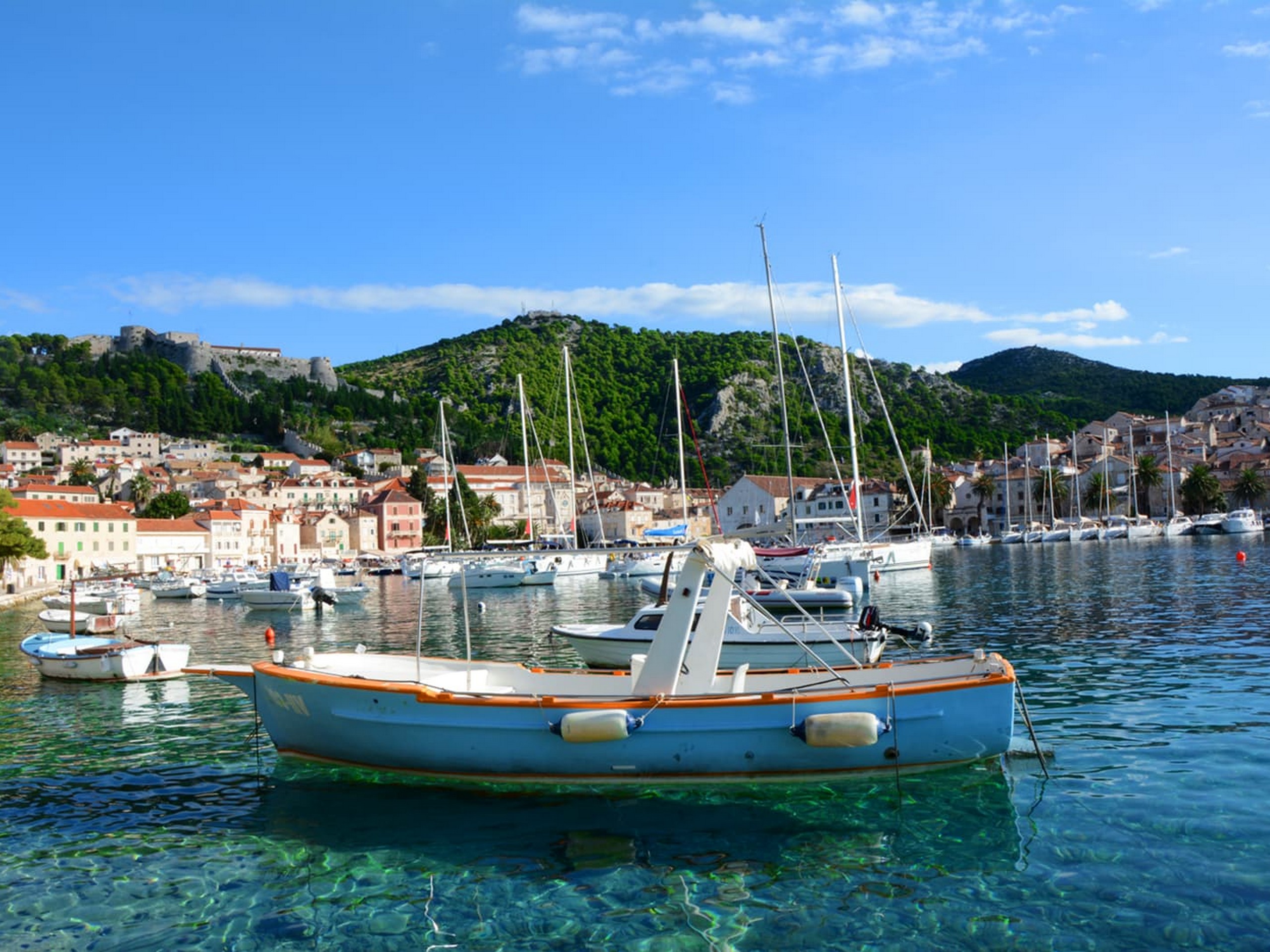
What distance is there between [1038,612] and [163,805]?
86.3 ft

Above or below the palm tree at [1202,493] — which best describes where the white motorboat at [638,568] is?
below

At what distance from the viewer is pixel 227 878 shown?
9.28 meters

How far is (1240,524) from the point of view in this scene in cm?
8800

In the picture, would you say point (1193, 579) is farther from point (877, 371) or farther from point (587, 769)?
point (877, 371)

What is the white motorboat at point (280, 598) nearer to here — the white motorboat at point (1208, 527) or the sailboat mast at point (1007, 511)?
the white motorboat at point (1208, 527)

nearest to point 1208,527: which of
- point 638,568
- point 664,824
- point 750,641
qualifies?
point 638,568

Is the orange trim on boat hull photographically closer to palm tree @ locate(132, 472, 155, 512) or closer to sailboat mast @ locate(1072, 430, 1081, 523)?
sailboat mast @ locate(1072, 430, 1081, 523)

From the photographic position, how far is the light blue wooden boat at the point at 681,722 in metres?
11.0

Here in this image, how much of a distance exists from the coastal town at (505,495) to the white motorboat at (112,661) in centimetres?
5967

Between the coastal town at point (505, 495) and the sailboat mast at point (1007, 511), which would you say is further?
the sailboat mast at point (1007, 511)

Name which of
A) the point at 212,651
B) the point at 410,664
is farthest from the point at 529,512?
the point at 410,664

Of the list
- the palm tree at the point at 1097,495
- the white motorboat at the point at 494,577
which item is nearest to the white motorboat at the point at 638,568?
the white motorboat at the point at 494,577

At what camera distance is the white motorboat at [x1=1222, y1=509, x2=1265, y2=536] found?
8800cm

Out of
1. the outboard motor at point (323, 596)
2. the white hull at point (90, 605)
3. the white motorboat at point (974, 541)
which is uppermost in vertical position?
the white hull at point (90, 605)
